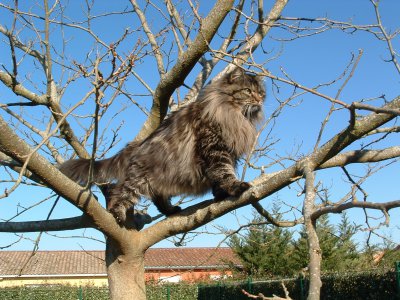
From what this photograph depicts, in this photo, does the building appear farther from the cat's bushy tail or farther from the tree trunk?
the tree trunk

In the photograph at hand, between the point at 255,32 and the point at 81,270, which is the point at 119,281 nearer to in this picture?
the point at 255,32

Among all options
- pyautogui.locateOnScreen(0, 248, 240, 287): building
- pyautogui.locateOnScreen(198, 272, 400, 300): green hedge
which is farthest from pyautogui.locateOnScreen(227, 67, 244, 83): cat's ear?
pyautogui.locateOnScreen(0, 248, 240, 287): building

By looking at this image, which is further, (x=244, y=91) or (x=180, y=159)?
(x=244, y=91)

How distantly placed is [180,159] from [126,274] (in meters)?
1.02

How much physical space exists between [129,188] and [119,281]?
73cm

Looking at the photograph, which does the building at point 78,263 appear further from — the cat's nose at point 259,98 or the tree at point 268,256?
the cat's nose at point 259,98

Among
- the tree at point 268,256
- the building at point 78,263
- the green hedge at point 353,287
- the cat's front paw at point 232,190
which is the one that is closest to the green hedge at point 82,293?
the tree at point 268,256

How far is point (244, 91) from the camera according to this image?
4738mm

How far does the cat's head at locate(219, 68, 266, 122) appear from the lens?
4.70 meters

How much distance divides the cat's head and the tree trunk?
1717 mm

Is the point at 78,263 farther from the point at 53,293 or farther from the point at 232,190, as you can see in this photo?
the point at 232,190

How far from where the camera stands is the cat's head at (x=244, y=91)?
4703 millimetres

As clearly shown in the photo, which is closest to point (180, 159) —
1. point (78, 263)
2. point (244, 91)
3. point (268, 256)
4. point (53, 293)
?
point (244, 91)

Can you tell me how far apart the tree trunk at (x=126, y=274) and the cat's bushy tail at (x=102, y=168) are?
2.13 ft
